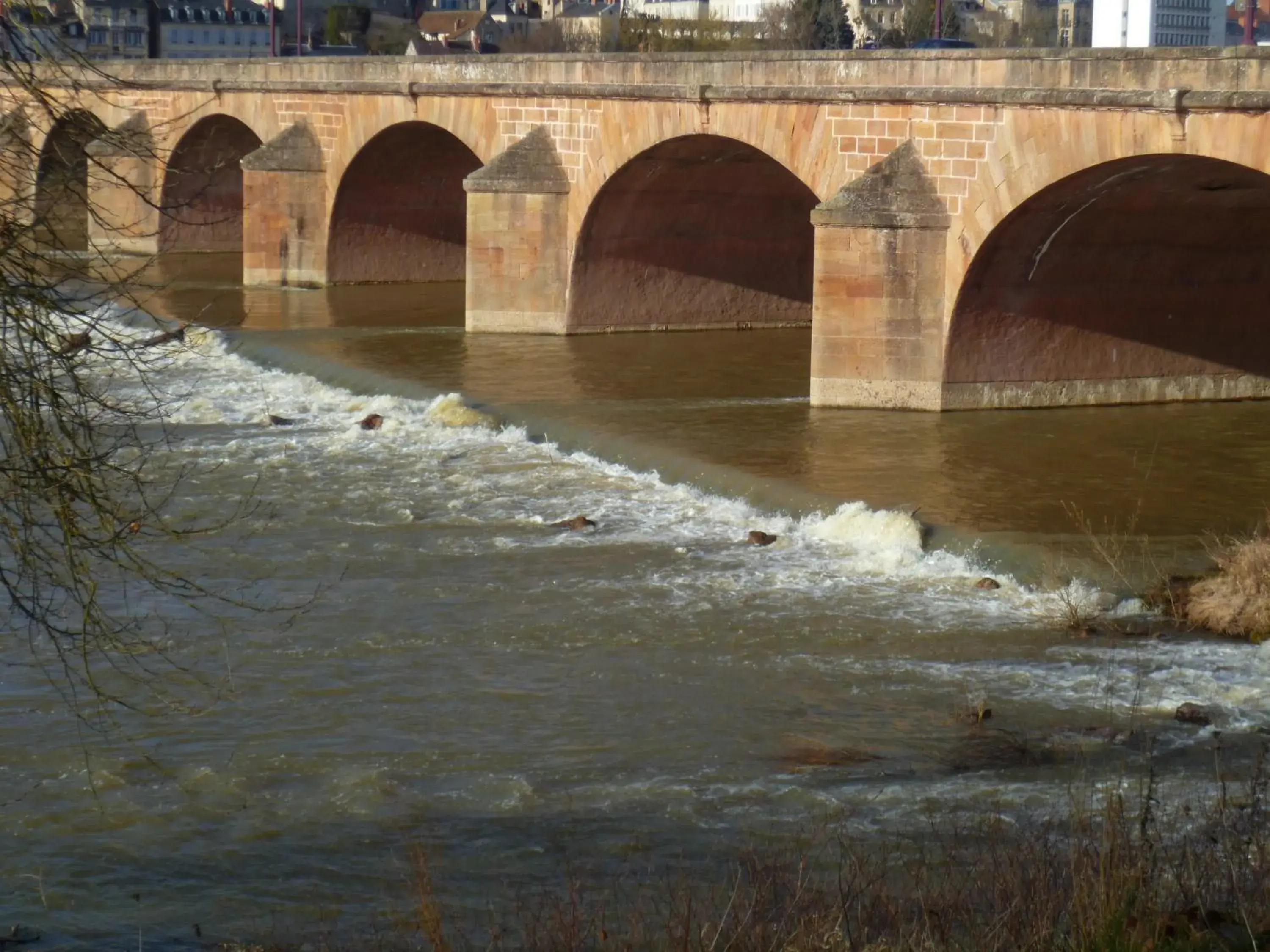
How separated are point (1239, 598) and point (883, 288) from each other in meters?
6.77

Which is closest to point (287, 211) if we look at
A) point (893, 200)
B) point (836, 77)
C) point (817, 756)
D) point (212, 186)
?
point (212, 186)

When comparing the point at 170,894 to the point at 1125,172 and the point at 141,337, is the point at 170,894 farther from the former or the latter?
the point at 141,337

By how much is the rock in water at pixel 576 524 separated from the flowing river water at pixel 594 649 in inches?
5.3

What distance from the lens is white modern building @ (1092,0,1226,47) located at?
21.5 m

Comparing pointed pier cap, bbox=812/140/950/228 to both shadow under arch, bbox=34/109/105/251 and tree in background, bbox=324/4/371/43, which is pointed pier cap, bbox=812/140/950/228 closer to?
shadow under arch, bbox=34/109/105/251

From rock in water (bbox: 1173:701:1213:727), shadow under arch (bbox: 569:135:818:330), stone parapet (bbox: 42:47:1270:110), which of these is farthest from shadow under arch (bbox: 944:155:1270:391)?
rock in water (bbox: 1173:701:1213:727)

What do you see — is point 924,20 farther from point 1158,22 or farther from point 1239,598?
point 1239,598

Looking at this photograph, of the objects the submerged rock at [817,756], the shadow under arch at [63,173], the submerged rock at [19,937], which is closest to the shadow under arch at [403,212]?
the submerged rock at [817,756]

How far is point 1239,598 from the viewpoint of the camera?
11.0 meters

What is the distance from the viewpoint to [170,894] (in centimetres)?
761

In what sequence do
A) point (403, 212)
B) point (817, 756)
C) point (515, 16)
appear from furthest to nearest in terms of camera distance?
1. point (515, 16)
2. point (403, 212)
3. point (817, 756)

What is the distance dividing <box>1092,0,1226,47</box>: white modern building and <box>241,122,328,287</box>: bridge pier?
11.2 metres

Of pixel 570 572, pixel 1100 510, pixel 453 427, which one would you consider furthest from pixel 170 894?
pixel 453 427

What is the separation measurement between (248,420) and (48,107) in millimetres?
11532
